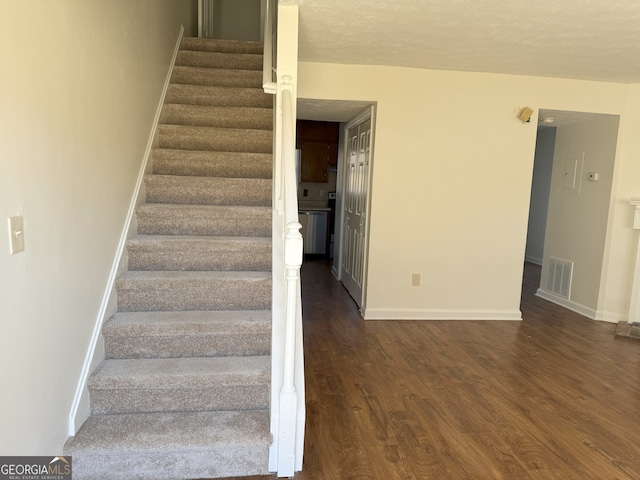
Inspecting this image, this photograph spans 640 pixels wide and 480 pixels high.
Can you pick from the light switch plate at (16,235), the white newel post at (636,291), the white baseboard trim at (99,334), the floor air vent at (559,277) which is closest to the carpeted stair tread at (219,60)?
the white baseboard trim at (99,334)

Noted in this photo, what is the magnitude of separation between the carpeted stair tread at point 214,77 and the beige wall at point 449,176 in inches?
20.4

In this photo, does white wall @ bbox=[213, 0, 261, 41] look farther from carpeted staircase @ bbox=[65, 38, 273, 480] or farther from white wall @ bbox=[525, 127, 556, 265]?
white wall @ bbox=[525, 127, 556, 265]

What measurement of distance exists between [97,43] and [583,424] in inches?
124

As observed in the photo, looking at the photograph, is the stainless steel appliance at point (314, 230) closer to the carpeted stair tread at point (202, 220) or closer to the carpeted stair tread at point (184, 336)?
the carpeted stair tread at point (202, 220)

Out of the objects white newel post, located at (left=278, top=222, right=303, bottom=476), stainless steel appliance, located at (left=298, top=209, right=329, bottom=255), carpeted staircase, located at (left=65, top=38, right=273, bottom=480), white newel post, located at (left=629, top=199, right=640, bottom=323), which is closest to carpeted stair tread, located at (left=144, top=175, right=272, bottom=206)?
carpeted staircase, located at (left=65, top=38, right=273, bottom=480)

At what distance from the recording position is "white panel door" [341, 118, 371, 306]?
4300 millimetres

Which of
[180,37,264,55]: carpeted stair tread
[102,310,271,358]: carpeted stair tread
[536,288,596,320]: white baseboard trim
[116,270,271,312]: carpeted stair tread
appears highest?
[180,37,264,55]: carpeted stair tread

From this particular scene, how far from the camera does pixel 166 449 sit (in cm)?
178

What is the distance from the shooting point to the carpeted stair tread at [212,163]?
3.08m

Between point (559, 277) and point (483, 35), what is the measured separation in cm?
308

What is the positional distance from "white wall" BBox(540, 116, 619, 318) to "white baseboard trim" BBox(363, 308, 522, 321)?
864 mm

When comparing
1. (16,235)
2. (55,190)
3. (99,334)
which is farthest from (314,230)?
(16,235)

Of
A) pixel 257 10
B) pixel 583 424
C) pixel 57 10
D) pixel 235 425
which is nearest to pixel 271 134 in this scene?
pixel 57 10

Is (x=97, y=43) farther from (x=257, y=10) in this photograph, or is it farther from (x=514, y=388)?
(x=257, y=10)
